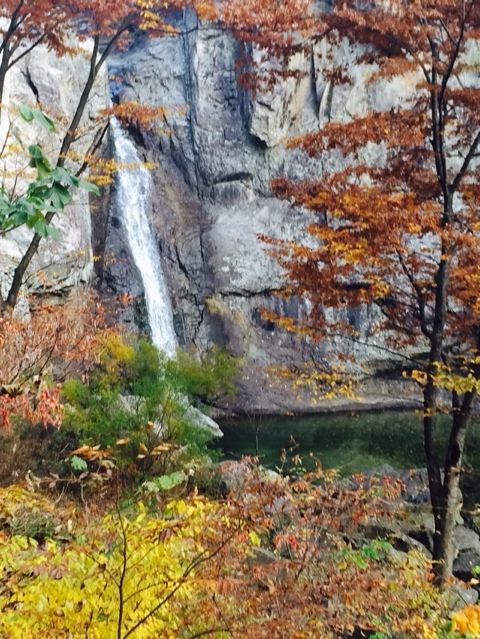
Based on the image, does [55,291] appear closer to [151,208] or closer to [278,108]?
[151,208]

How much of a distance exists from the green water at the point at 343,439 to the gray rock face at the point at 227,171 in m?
4.21

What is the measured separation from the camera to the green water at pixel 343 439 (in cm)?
1530

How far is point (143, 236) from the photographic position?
24.0 m

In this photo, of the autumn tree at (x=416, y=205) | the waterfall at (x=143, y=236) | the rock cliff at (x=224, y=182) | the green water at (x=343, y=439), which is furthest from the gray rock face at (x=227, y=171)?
the autumn tree at (x=416, y=205)


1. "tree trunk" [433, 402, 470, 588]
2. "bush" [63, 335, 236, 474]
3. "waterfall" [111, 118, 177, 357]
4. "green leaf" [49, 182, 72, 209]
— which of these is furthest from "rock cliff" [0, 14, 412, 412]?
"green leaf" [49, 182, 72, 209]

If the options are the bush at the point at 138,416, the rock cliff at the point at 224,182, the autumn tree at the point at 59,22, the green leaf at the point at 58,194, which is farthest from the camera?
the rock cliff at the point at 224,182

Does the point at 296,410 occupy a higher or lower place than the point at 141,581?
lower

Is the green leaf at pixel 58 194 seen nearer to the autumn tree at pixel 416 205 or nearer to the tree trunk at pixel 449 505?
the autumn tree at pixel 416 205

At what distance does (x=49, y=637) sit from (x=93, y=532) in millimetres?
639

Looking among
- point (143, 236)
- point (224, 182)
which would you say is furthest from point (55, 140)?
point (224, 182)

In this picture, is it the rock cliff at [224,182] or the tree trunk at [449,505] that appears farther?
the rock cliff at [224,182]

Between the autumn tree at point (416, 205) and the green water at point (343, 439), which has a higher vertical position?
the autumn tree at point (416, 205)

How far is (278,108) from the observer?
2530 cm

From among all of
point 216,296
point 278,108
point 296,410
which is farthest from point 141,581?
point 278,108
